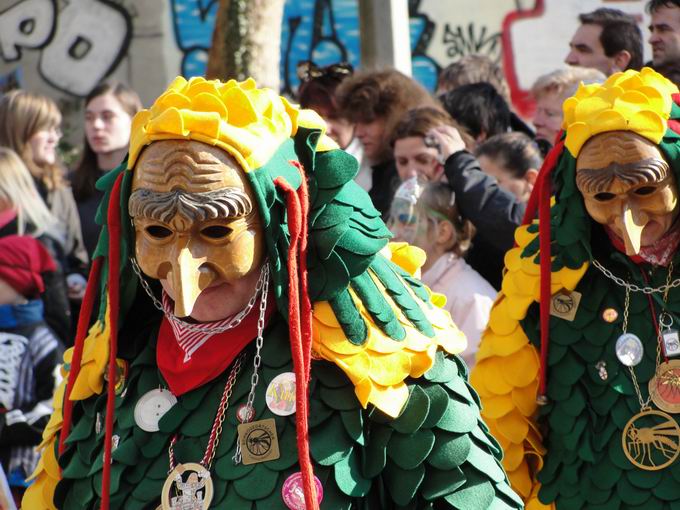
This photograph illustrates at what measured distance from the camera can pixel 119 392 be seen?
9.98 ft

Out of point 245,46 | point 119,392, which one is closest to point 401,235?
point 119,392

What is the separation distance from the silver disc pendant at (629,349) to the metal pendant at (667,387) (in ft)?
0.23

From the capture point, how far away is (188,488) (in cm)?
284

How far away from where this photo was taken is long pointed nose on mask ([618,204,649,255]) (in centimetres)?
352

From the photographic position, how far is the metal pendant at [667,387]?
3.64 meters

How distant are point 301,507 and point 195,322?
0.49 meters

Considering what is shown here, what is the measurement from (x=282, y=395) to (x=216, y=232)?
41 cm

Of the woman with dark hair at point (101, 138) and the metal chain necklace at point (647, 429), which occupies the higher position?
the metal chain necklace at point (647, 429)

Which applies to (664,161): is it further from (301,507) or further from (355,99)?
(355,99)

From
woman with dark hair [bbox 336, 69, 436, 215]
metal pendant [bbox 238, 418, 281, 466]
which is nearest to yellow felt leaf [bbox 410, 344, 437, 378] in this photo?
metal pendant [bbox 238, 418, 281, 466]

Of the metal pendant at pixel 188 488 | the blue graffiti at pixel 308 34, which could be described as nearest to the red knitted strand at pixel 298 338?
the metal pendant at pixel 188 488

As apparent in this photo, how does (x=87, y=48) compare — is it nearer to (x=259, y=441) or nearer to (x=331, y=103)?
(x=331, y=103)

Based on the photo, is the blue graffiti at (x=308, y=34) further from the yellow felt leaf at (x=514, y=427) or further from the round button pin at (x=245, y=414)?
the round button pin at (x=245, y=414)

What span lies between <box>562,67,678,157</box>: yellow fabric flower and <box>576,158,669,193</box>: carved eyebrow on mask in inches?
3.1
